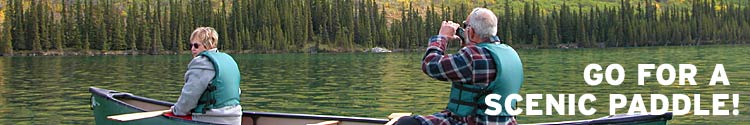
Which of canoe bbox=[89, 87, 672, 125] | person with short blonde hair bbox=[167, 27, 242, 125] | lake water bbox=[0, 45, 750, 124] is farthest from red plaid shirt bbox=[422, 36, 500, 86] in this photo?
lake water bbox=[0, 45, 750, 124]

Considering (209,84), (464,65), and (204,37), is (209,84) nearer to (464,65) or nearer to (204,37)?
(204,37)

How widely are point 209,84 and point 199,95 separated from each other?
27cm

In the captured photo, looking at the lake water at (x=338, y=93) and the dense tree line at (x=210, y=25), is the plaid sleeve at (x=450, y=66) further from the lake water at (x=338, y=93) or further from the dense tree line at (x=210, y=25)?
the dense tree line at (x=210, y=25)

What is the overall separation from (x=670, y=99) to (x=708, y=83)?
10.2m

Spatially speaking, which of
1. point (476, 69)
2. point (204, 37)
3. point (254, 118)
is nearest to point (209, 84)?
point (204, 37)

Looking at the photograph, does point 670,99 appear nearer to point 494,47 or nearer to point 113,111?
point 113,111

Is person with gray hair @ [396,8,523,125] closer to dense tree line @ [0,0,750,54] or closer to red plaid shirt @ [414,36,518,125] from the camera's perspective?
red plaid shirt @ [414,36,518,125]

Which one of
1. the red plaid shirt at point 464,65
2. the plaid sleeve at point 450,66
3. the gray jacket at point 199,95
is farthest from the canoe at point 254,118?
the plaid sleeve at point 450,66

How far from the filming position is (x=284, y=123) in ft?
58.2

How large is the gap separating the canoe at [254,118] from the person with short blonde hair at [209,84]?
0.32 meters

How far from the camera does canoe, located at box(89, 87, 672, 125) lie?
1246 centimetres

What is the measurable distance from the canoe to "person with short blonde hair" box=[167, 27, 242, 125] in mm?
323

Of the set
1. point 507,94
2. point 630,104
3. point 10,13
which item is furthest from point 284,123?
point 10,13

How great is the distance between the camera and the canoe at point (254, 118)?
12461mm
